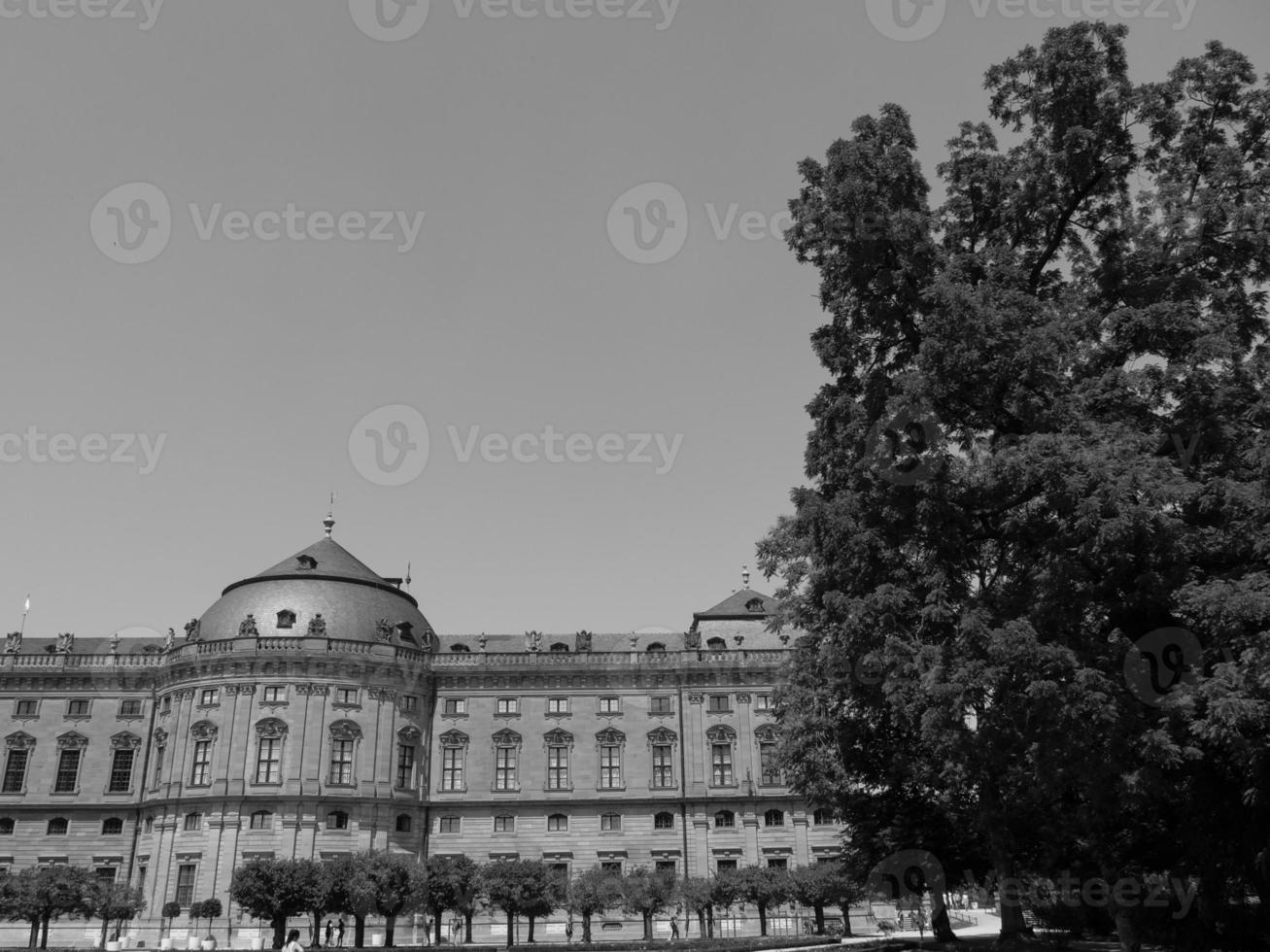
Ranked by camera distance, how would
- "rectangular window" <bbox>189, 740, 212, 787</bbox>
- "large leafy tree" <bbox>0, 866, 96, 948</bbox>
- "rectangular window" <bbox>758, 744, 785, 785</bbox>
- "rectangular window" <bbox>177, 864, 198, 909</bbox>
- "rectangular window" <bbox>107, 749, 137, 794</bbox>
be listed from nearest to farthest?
"large leafy tree" <bbox>0, 866, 96, 948</bbox>, "rectangular window" <bbox>177, 864, 198, 909</bbox>, "rectangular window" <bbox>189, 740, 212, 787</bbox>, "rectangular window" <bbox>107, 749, 137, 794</bbox>, "rectangular window" <bbox>758, 744, 785, 785</bbox>

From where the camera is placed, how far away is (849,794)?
28.5 m

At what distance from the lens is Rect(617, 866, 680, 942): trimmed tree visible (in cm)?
4459

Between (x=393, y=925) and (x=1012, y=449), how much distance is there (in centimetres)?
3999

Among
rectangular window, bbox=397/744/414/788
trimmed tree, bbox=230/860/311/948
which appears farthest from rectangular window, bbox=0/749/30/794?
trimmed tree, bbox=230/860/311/948

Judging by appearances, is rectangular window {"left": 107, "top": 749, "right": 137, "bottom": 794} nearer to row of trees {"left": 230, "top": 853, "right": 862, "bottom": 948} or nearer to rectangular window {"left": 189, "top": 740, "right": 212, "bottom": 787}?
rectangular window {"left": 189, "top": 740, "right": 212, "bottom": 787}

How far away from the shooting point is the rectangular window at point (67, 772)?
182 ft

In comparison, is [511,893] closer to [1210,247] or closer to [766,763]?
[766,763]

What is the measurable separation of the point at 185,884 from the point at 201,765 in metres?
5.58

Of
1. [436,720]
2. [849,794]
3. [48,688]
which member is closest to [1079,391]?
[849,794]
